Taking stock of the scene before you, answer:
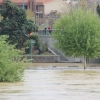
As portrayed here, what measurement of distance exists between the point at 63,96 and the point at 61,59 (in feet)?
128

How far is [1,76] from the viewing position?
31.7 m

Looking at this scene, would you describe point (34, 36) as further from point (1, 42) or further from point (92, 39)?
point (1, 42)

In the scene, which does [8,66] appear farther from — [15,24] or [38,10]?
[38,10]

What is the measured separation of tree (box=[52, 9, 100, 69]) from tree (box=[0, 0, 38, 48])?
6465 mm

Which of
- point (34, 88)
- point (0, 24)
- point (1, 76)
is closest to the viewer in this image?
point (34, 88)

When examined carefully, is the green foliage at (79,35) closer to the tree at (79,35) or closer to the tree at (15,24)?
the tree at (79,35)

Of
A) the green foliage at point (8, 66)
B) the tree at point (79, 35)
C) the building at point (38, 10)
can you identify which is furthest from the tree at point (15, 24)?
the building at point (38, 10)

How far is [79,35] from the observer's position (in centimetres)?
5197

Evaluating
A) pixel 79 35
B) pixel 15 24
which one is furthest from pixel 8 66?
pixel 15 24

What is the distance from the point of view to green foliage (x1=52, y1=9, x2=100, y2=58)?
169 ft

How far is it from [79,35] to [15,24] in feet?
32.3

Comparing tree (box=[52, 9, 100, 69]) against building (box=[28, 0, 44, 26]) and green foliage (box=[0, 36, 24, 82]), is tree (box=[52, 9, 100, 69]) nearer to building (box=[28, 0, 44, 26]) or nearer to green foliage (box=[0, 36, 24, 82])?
green foliage (box=[0, 36, 24, 82])

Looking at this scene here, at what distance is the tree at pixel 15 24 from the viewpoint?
59.5 metres

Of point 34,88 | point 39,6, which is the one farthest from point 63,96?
point 39,6
